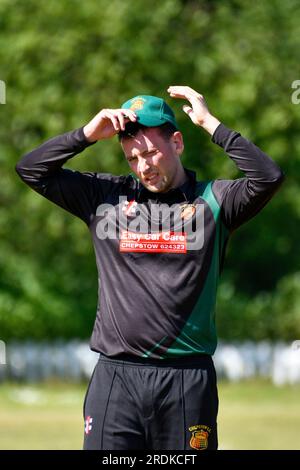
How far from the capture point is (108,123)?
5562 millimetres

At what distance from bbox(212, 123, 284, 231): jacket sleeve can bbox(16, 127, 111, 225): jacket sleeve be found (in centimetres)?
64

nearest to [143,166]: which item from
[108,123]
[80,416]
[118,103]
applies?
[108,123]

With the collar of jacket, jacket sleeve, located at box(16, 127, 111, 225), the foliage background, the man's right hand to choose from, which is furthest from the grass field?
the man's right hand

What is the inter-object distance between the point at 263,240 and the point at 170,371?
55.3ft

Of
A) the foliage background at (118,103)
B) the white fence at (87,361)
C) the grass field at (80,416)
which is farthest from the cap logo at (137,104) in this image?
the white fence at (87,361)

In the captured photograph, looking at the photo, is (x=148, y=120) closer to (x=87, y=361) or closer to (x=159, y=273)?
(x=159, y=273)

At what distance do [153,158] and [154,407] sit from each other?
1.22m

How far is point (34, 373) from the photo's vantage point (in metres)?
20.3

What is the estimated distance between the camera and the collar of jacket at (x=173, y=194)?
5555mm

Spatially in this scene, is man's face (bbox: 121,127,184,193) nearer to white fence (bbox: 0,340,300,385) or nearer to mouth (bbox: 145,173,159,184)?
mouth (bbox: 145,173,159,184)

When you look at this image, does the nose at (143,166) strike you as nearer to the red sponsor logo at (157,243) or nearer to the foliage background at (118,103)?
the red sponsor logo at (157,243)

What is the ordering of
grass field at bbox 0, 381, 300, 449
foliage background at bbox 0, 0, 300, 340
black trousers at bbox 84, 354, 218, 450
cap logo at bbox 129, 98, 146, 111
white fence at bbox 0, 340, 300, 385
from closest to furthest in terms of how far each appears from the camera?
black trousers at bbox 84, 354, 218, 450 < cap logo at bbox 129, 98, 146, 111 < grass field at bbox 0, 381, 300, 449 < white fence at bbox 0, 340, 300, 385 < foliage background at bbox 0, 0, 300, 340

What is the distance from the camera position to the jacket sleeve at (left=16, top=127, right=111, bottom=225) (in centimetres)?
563

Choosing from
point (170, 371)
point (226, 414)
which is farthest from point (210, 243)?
point (226, 414)
